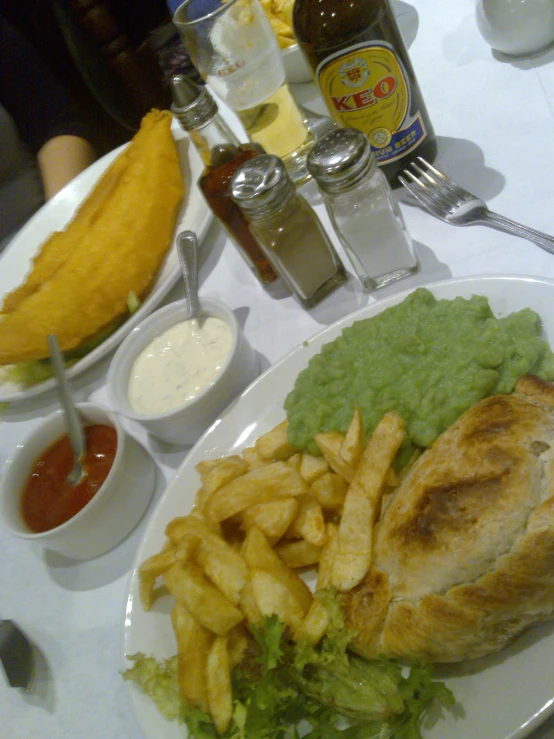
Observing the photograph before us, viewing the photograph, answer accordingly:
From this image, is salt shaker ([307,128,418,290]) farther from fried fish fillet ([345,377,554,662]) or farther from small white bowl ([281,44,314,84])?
small white bowl ([281,44,314,84])

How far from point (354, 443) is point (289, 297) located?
0.86 m

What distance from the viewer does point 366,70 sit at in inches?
68.4

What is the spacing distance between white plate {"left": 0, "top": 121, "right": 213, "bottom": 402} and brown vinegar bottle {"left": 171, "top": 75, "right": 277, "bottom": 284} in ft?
1.14

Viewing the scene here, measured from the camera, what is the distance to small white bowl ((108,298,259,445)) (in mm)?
1705

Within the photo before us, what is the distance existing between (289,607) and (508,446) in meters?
0.56

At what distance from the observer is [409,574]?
3.79 feet

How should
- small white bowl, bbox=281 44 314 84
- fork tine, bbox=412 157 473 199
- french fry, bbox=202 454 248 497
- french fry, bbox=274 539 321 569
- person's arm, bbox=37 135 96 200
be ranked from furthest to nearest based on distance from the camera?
person's arm, bbox=37 135 96 200 → small white bowl, bbox=281 44 314 84 → fork tine, bbox=412 157 473 199 → french fry, bbox=202 454 248 497 → french fry, bbox=274 539 321 569

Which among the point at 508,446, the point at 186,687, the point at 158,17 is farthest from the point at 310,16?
the point at 158,17

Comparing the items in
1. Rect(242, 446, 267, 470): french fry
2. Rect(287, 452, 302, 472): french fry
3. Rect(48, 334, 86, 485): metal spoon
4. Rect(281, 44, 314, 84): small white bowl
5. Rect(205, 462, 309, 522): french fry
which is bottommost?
Rect(287, 452, 302, 472): french fry

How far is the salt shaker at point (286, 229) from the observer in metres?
1.67

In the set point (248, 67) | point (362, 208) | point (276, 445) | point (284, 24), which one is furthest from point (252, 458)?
point (284, 24)

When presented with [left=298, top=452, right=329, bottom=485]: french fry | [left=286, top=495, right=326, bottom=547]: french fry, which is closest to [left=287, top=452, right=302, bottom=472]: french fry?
[left=298, top=452, right=329, bottom=485]: french fry

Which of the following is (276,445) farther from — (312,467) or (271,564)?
(271,564)

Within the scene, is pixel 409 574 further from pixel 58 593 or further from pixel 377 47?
pixel 377 47
